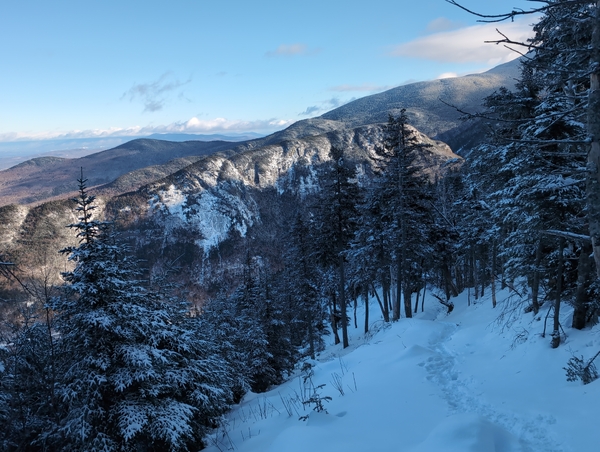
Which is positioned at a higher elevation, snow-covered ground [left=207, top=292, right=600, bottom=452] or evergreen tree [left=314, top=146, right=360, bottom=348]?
evergreen tree [left=314, top=146, right=360, bottom=348]

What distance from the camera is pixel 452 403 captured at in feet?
20.6

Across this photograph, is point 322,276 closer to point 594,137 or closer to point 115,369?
point 115,369

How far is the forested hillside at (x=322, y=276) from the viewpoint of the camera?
5883mm

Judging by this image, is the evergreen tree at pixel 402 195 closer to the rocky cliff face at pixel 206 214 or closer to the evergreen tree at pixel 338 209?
the evergreen tree at pixel 338 209

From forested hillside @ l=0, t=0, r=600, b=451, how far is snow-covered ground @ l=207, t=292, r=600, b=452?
0.60 metres

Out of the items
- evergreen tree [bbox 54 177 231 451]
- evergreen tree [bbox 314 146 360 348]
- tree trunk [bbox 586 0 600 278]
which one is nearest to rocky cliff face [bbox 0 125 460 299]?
evergreen tree [bbox 314 146 360 348]

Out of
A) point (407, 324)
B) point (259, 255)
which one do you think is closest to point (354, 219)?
point (407, 324)

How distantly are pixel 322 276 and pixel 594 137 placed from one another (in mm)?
23865

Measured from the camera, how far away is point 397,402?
246 inches

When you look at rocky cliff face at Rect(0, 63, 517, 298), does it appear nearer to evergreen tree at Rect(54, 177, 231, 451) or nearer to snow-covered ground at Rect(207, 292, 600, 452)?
snow-covered ground at Rect(207, 292, 600, 452)

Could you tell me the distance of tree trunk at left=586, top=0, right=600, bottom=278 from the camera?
342 cm

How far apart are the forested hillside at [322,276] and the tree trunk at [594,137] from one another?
17 mm

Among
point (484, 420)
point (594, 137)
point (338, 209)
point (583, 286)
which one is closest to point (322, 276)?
point (338, 209)

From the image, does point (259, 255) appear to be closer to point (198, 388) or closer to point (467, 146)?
point (198, 388)
